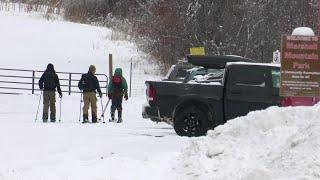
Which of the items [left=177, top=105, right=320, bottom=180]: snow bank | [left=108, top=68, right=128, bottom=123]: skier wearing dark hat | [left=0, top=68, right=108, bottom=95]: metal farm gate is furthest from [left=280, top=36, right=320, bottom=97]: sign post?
[left=0, top=68, right=108, bottom=95]: metal farm gate

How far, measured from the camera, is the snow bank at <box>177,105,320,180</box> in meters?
7.82

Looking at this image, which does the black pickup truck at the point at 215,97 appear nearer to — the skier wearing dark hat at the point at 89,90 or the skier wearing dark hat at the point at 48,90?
the skier wearing dark hat at the point at 89,90

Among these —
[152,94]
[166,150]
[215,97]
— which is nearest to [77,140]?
[152,94]

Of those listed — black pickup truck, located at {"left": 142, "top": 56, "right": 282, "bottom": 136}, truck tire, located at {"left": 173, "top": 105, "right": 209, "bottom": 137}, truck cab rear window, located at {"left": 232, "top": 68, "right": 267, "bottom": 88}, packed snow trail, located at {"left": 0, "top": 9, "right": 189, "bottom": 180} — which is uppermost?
truck cab rear window, located at {"left": 232, "top": 68, "right": 267, "bottom": 88}

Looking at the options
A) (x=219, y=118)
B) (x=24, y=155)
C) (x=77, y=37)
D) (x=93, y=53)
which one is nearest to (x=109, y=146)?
(x=24, y=155)

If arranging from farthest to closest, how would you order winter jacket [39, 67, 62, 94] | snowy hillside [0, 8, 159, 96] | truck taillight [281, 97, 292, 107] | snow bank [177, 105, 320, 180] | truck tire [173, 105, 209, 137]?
snowy hillside [0, 8, 159, 96] → winter jacket [39, 67, 62, 94] → truck tire [173, 105, 209, 137] → truck taillight [281, 97, 292, 107] → snow bank [177, 105, 320, 180]

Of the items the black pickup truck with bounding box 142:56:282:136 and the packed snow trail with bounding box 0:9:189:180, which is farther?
→ the black pickup truck with bounding box 142:56:282:136

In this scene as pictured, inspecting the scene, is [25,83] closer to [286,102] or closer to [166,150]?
[286,102]

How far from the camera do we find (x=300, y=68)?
1252cm

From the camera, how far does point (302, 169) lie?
7676mm

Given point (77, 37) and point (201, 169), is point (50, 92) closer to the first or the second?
point (201, 169)

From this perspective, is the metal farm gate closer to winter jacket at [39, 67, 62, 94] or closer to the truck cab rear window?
winter jacket at [39, 67, 62, 94]

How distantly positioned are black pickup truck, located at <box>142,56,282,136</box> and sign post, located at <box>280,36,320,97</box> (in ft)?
4.64

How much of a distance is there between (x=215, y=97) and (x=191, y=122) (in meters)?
0.75
